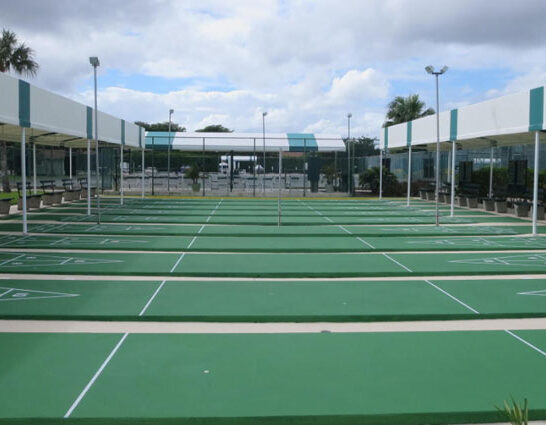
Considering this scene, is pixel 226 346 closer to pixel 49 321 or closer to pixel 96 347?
pixel 96 347

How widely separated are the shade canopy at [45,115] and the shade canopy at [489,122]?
1419 centimetres

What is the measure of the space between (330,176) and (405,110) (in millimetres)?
11969

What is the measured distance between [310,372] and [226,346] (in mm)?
1274

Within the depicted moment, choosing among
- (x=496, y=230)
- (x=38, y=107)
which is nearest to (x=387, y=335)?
(x=496, y=230)

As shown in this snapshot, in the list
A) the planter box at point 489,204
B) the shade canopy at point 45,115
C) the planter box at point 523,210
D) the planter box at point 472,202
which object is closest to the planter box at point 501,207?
the planter box at point 489,204

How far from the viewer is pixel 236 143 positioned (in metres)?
37.8

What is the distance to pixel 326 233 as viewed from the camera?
58.5 feet

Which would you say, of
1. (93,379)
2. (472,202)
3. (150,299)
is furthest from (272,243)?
(472,202)

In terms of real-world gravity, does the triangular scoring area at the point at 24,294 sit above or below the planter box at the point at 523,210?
below

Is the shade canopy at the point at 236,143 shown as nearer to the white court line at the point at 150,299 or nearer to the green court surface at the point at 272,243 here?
the green court surface at the point at 272,243

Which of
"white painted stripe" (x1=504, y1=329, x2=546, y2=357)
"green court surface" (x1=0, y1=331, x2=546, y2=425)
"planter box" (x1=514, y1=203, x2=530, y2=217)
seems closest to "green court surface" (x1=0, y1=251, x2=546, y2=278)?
"white painted stripe" (x1=504, y1=329, x2=546, y2=357)

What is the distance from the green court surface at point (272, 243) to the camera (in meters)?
14.6

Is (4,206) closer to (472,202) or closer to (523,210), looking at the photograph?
(523,210)

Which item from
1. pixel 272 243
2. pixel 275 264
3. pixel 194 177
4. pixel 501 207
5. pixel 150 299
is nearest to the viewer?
pixel 150 299
